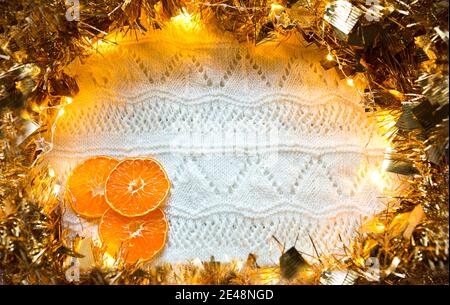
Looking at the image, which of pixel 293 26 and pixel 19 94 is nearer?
pixel 19 94

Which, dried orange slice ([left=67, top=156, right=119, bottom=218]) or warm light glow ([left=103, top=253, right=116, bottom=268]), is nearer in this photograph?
warm light glow ([left=103, top=253, right=116, bottom=268])

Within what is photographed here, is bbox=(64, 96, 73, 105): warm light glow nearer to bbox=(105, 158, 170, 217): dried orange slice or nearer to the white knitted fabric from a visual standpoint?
the white knitted fabric

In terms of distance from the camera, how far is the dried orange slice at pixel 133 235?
3.48 ft

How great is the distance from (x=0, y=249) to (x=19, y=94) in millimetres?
282

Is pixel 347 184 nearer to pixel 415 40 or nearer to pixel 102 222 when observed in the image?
pixel 415 40

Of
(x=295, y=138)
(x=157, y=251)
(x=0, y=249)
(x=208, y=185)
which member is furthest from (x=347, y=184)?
(x=0, y=249)

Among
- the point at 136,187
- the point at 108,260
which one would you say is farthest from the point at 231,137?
the point at 108,260

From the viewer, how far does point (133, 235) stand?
3.49 feet

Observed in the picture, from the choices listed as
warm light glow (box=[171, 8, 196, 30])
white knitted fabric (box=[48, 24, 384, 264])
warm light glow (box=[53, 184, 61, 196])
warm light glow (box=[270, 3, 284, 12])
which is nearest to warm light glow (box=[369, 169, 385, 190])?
white knitted fabric (box=[48, 24, 384, 264])

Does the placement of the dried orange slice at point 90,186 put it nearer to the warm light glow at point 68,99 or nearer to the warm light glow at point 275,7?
the warm light glow at point 68,99

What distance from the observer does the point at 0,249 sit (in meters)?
0.91

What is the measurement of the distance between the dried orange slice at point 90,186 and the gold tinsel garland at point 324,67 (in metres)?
0.05

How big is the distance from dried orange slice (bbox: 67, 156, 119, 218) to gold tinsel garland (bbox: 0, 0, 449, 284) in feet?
0.15

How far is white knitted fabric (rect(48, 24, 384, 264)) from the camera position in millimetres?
1090
